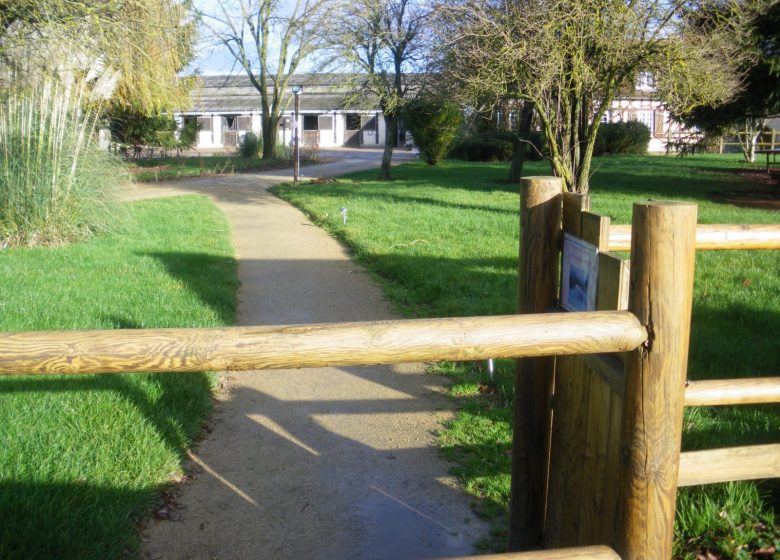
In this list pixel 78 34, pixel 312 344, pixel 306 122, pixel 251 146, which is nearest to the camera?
pixel 312 344

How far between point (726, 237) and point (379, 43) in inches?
886

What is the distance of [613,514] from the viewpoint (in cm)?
269

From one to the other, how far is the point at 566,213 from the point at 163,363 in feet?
5.46

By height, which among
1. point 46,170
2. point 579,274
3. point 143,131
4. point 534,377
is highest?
point 143,131

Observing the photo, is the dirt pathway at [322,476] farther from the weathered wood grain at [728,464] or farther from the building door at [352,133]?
the building door at [352,133]

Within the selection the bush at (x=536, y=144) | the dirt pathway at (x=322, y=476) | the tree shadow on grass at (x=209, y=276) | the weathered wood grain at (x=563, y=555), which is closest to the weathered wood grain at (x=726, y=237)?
the weathered wood grain at (x=563, y=555)

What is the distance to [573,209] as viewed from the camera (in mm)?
3131

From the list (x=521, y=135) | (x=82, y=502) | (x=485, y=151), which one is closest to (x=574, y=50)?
(x=521, y=135)

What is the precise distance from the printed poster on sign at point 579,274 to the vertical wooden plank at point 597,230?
0.02 meters

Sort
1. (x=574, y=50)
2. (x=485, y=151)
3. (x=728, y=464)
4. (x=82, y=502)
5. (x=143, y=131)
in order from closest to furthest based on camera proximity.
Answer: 1. (x=728, y=464)
2. (x=82, y=502)
3. (x=574, y=50)
4. (x=143, y=131)
5. (x=485, y=151)

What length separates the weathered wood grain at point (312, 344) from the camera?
227 cm

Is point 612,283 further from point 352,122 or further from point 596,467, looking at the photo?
point 352,122

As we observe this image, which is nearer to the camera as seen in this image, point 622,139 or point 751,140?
point 751,140

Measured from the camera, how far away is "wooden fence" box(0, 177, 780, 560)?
7.59ft
